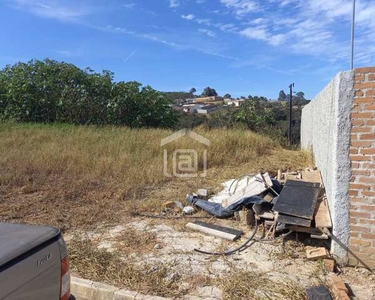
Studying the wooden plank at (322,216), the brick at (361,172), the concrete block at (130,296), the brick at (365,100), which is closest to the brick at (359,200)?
the brick at (361,172)

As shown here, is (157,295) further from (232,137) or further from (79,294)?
(232,137)

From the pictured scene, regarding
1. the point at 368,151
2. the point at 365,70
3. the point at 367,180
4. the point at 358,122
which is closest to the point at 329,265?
the point at 367,180

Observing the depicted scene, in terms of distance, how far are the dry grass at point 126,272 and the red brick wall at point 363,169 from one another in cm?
196

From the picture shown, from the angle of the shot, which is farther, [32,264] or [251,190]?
[251,190]

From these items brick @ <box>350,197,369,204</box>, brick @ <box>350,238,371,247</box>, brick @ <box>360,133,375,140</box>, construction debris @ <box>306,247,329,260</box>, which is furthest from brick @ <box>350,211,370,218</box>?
brick @ <box>360,133,375,140</box>

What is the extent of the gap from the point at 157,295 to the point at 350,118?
2625 mm

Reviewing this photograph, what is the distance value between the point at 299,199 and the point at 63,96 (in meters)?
13.5

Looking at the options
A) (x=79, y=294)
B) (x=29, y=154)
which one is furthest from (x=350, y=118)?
(x=29, y=154)

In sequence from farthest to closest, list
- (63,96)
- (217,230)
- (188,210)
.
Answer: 1. (63,96)
2. (188,210)
3. (217,230)

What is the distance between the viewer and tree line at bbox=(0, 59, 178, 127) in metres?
14.8

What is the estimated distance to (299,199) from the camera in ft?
13.4

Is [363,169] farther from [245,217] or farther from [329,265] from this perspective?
[245,217]

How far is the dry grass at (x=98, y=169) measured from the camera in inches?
204

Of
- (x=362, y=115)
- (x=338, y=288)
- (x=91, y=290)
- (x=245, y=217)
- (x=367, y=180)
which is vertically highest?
(x=362, y=115)
